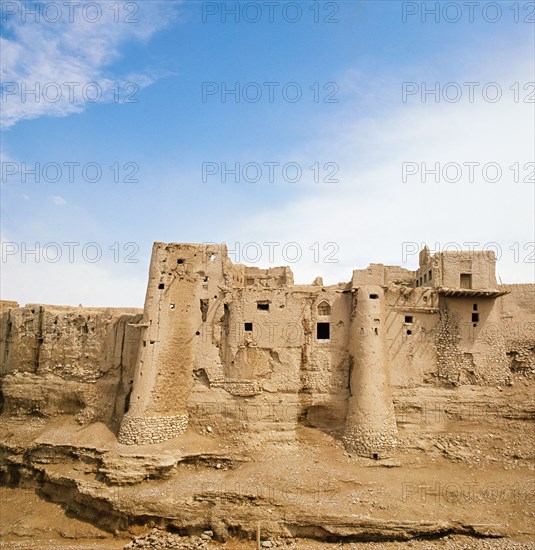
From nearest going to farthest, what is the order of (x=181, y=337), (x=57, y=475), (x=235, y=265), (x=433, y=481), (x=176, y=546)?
(x=176, y=546), (x=433, y=481), (x=57, y=475), (x=181, y=337), (x=235, y=265)

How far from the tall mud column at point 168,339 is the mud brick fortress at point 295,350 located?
0.16 ft

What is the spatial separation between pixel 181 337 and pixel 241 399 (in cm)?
395

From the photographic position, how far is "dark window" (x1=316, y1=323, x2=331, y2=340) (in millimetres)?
24328

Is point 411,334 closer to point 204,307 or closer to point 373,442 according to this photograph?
point 373,442

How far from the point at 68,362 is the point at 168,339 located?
22.1 feet

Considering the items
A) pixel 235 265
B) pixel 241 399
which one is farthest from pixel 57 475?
pixel 235 265

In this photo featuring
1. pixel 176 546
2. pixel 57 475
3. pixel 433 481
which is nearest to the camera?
pixel 176 546

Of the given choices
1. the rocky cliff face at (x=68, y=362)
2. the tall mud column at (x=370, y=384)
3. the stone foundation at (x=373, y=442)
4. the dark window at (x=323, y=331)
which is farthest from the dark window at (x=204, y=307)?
the stone foundation at (x=373, y=442)

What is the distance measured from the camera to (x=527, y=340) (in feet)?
79.9

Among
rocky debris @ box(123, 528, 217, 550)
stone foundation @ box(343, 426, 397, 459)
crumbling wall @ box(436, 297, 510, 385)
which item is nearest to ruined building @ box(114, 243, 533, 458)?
crumbling wall @ box(436, 297, 510, 385)

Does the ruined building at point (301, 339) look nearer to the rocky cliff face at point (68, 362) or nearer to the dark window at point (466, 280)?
the dark window at point (466, 280)

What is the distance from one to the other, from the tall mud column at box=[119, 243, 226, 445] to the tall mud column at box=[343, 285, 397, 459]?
706 centimetres

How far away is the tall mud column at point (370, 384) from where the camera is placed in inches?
861

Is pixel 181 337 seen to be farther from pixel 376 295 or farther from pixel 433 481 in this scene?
pixel 433 481
